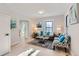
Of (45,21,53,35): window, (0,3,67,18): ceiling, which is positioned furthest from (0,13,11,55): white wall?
(45,21,53,35): window

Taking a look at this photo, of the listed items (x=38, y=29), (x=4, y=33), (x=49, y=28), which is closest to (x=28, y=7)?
(x=4, y=33)

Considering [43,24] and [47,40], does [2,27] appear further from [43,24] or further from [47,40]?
[43,24]

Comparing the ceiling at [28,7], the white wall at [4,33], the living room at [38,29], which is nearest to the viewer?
the white wall at [4,33]

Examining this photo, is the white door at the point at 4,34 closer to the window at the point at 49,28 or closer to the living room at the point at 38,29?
the living room at the point at 38,29

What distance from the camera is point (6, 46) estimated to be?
3.83 meters

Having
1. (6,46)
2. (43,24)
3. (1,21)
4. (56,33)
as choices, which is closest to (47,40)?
(56,33)

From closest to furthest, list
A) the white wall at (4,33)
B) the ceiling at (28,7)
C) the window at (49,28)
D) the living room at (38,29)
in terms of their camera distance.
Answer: the white wall at (4,33) < the ceiling at (28,7) < the living room at (38,29) < the window at (49,28)

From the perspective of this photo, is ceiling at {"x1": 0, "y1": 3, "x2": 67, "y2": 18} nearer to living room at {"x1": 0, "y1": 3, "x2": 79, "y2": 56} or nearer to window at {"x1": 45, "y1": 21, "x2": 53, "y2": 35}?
living room at {"x1": 0, "y1": 3, "x2": 79, "y2": 56}

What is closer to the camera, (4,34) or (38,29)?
(4,34)

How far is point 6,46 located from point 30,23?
13.2 ft

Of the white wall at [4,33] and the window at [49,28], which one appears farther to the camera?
the window at [49,28]

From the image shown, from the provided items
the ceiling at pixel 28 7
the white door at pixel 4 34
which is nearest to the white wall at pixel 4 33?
the white door at pixel 4 34

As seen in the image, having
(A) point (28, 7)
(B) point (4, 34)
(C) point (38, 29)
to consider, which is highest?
(A) point (28, 7)

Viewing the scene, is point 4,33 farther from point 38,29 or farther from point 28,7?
point 38,29
